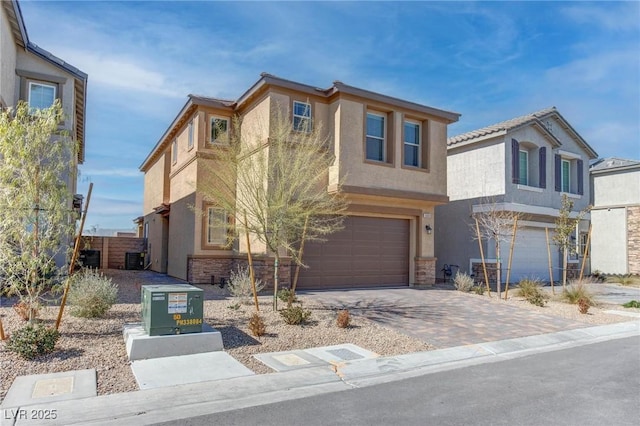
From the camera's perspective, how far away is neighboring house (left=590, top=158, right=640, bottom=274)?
26531mm

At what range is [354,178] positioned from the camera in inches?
623

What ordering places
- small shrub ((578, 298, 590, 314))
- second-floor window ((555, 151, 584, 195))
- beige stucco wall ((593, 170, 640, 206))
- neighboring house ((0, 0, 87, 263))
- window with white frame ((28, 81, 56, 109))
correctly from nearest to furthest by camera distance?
small shrub ((578, 298, 590, 314))
neighboring house ((0, 0, 87, 263))
window with white frame ((28, 81, 56, 109))
second-floor window ((555, 151, 584, 195))
beige stucco wall ((593, 170, 640, 206))

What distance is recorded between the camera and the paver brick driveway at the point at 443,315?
34.4 ft

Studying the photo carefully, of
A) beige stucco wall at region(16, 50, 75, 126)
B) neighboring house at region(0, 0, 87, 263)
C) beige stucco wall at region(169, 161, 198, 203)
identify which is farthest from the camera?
beige stucco wall at region(169, 161, 198, 203)

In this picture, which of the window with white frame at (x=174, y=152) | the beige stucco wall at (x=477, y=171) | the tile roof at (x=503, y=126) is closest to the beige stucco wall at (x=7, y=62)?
the window with white frame at (x=174, y=152)

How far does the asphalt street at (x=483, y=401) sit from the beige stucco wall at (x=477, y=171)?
42.8 feet

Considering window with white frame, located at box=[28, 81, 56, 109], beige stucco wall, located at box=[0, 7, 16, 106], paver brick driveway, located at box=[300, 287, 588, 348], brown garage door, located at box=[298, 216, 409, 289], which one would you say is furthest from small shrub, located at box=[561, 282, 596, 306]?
beige stucco wall, located at box=[0, 7, 16, 106]

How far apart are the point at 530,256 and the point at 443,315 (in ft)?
38.5

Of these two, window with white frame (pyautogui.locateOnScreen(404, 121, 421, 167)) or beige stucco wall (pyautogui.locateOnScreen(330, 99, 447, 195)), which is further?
window with white frame (pyautogui.locateOnScreen(404, 121, 421, 167))

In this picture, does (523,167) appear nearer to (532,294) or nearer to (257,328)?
(532,294)

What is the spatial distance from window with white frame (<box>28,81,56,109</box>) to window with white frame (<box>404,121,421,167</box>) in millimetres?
12095

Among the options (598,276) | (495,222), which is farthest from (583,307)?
(598,276)

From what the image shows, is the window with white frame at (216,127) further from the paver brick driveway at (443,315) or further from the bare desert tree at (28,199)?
the bare desert tree at (28,199)

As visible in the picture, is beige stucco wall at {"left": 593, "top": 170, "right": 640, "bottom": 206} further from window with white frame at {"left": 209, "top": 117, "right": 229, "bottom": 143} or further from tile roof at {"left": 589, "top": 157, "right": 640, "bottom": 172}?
window with white frame at {"left": 209, "top": 117, "right": 229, "bottom": 143}
